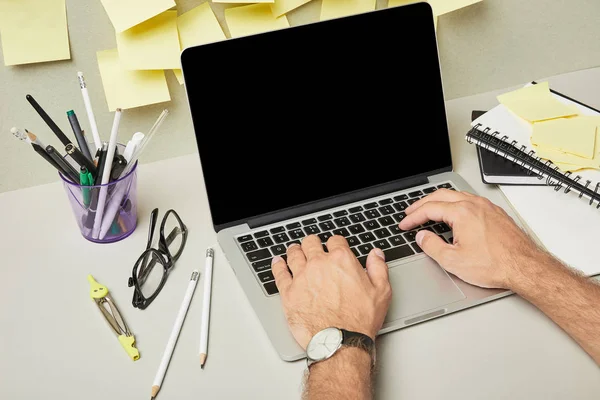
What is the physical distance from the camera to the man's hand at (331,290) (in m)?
0.72

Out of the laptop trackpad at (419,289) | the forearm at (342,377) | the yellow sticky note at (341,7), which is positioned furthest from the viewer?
the yellow sticky note at (341,7)

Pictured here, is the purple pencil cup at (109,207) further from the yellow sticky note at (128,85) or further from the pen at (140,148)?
the yellow sticky note at (128,85)

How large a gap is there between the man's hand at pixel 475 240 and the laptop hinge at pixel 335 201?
0.06 m

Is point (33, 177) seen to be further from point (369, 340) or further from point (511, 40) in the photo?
point (511, 40)

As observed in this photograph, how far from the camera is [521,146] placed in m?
0.97

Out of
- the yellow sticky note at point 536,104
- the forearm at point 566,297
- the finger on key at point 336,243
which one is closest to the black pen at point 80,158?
the finger on key at point 336,243

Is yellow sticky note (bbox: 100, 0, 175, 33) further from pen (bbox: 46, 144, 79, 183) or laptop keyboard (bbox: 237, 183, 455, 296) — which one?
laptop keyboard (bbox: 237, 183, 455, 296)

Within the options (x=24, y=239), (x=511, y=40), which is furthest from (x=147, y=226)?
(x=511, y=40)

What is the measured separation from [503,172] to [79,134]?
0.63 meters

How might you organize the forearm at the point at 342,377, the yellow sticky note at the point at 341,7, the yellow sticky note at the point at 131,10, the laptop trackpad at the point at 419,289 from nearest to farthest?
the forearm at the point at 342,377 → the laptop trackpad at the point at 419,289 → the yellow sticky note at the point at 131,10 → the yellow sticky note at the point at 341,7

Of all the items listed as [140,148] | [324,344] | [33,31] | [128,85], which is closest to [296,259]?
[324,344]

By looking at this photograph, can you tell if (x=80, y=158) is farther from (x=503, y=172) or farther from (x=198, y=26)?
(x=503, y=172)

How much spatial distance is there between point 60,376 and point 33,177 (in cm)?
40

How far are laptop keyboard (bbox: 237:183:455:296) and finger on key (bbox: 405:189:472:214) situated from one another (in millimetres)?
20
